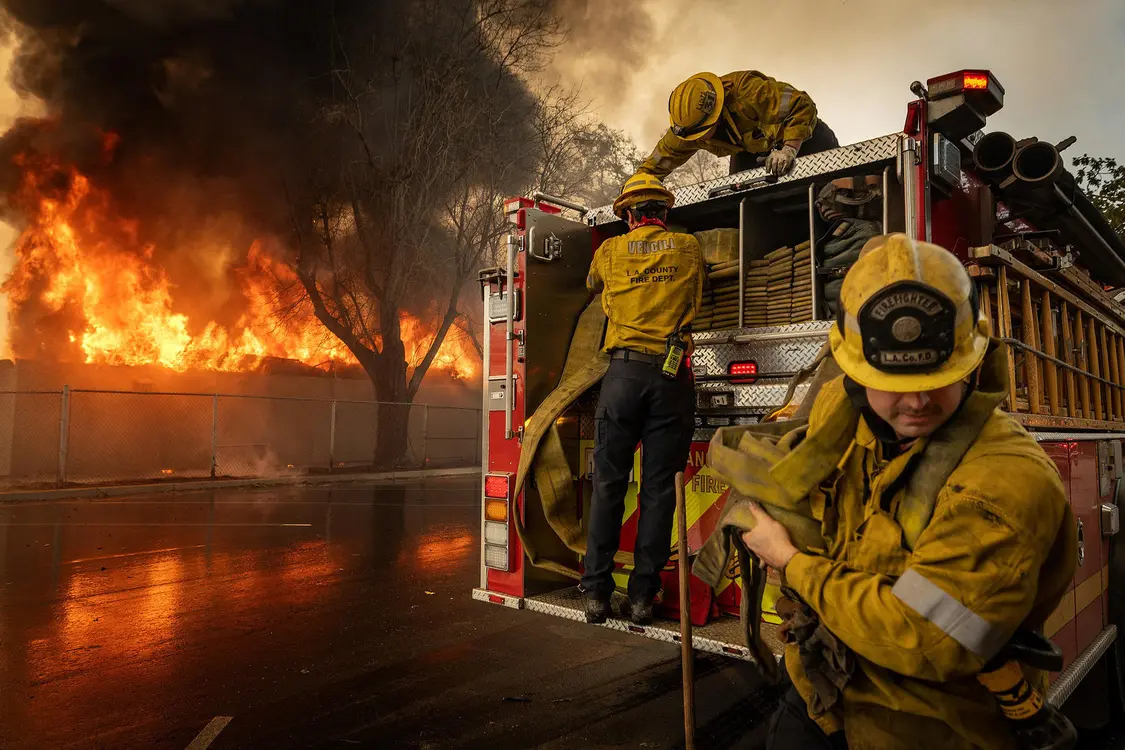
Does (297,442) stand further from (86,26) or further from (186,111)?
(86,26)

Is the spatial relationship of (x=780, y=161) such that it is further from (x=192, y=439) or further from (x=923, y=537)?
(x=192, y=439)

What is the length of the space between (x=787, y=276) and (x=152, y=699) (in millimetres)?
4152

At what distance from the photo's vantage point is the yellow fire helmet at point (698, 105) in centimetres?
465

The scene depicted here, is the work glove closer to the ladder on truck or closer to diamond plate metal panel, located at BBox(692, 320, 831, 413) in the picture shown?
the ladder on truck

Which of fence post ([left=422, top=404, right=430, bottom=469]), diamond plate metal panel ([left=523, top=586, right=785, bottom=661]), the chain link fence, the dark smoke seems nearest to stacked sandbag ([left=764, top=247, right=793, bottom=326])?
diamond plate metal panel ([left=523, top=586, right=785, bottom=661])

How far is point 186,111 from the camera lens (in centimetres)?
2153

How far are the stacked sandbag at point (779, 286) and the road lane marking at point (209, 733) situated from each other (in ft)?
11.5

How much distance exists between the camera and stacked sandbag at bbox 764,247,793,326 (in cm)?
418

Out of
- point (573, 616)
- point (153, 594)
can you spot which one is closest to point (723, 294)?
point (573, 616)

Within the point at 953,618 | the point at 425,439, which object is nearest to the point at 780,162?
the point at 953,618

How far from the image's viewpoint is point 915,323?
153 cm

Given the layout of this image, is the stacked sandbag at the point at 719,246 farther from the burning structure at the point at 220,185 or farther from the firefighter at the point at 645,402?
the burning structure at the point at 220,185

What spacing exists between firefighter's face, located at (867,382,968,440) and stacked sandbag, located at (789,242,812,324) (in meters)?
2.52

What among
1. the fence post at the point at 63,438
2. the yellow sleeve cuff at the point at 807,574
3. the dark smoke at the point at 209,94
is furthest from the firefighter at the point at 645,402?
the dark smoke at the point at 209,94
